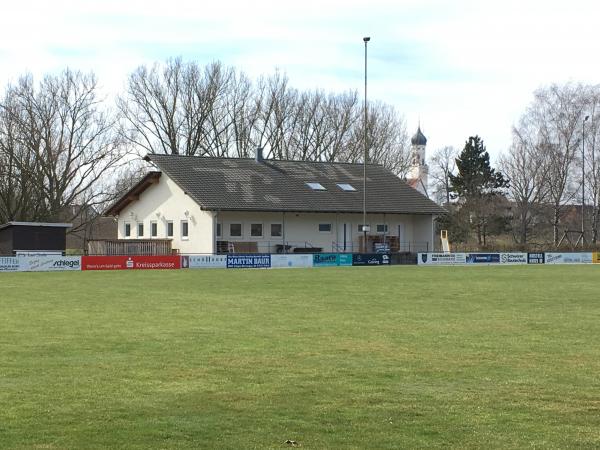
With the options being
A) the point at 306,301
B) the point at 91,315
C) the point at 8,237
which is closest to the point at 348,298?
the point at 306,301

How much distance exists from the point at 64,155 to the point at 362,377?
57.4 m

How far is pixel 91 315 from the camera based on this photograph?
776 inches

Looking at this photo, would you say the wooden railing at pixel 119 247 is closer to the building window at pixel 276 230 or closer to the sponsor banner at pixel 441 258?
the building window at pixel 276 230

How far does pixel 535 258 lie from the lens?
61.9 meters

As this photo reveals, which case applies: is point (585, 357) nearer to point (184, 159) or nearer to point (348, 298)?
point (348, 298)

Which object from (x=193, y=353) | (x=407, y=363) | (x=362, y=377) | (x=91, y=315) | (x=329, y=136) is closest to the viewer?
(x=362, y=377)

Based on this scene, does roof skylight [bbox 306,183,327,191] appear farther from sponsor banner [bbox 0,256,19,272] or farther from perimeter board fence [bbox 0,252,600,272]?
sponsor banner [bbox 0,256,19,272]

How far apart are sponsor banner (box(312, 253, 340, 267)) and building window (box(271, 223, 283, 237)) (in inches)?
311

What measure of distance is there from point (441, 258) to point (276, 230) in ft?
38.3

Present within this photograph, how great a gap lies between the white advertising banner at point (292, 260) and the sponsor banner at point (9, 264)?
1480cm

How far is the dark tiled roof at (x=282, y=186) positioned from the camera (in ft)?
191

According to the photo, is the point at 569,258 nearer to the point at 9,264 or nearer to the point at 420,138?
the point at 9,264

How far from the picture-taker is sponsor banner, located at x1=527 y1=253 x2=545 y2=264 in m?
61.4

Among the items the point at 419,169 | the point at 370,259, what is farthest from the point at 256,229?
the point at 419,169
